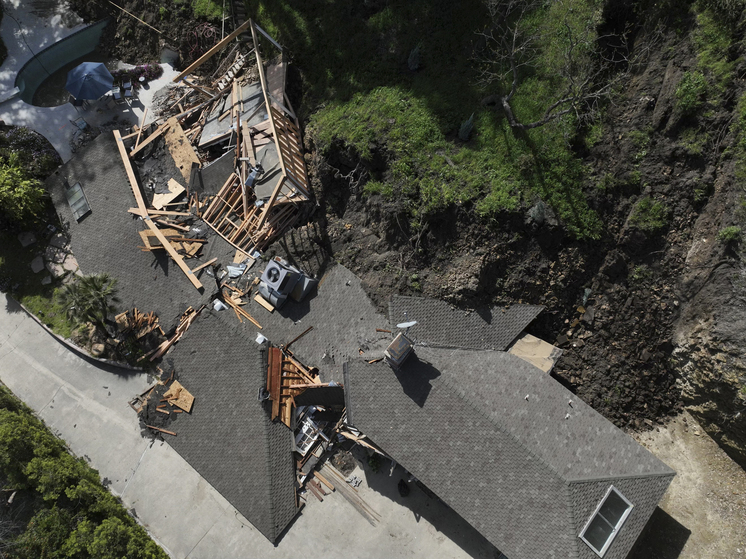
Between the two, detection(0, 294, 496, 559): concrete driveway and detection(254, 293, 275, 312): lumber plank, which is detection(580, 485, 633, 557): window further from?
detection(254, 293, 275, 312): lumber plank

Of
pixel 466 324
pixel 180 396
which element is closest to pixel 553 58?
pixel 466 324

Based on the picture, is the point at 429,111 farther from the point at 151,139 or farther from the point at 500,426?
the point at 151,139

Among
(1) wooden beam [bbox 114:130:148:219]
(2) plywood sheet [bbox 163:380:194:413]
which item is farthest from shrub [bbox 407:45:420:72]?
(2) plywood sheet [bbox 163:380:194:413]

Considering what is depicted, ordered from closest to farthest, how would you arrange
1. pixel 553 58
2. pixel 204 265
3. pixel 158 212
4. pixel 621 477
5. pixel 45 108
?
pixel 621 477, pixel 553 58, pixel 204 265, pixel 158 212, pixel 45 108

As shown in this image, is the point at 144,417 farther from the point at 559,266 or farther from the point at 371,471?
the point at 559,266

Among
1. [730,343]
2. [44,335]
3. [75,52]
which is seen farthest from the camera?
[75,52]

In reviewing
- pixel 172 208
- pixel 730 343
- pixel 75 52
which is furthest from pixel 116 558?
pixel 75 52
